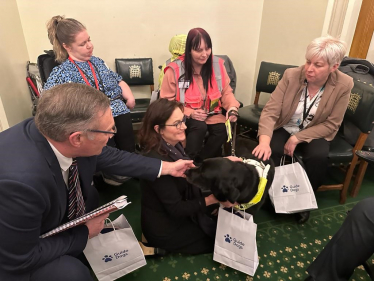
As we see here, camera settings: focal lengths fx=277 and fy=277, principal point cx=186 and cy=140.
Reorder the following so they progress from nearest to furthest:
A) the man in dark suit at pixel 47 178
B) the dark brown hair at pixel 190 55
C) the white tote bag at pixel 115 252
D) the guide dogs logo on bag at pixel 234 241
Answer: the man in dark suit at pixel 47 178 < the white tote bag at pixel 115 252 < the guide dogs logo on bag at pixel 234 241 < the dark brown hair at pixel 190 55

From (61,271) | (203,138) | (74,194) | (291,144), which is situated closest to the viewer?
(61,271)

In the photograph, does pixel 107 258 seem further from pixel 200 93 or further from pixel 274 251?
pixel 200 93

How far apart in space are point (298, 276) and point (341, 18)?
2.26 m

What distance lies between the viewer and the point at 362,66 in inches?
90.8

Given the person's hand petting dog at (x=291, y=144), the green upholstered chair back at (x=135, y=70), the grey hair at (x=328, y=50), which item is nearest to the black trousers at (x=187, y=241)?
the person's hand petting dog at (x=291, y=144)

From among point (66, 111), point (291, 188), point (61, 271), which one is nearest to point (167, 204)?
point (61, 271)

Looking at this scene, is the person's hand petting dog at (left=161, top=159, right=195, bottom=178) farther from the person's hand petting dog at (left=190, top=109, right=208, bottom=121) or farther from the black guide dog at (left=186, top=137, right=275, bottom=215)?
the person's hand petting dog at (left=190, top=109, right=208, bottom=121)

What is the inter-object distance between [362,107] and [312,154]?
49cm

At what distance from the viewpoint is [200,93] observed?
2289mm

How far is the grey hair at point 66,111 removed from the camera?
927 mm

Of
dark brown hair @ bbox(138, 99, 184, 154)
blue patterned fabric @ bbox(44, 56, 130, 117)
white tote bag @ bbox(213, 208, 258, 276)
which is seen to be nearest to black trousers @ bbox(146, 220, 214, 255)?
white tote bag @ bbox(213, 208, 258, 276)

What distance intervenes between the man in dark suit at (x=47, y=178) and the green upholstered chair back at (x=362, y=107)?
1775mm

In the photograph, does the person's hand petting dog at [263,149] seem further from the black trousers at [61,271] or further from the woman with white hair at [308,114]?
the black trousers at [61,271]

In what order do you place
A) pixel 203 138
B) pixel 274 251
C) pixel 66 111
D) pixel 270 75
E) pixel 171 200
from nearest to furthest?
1. pixel 66 111
2. pixel 171 200
3. pixel 274 251
4. pixel 203 138
5. pixel 270 75
